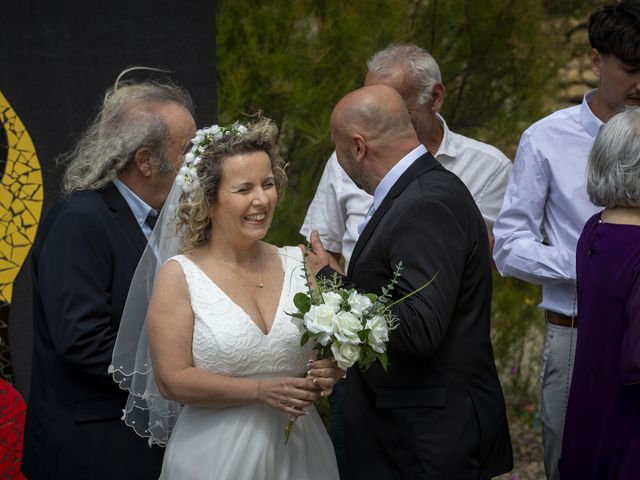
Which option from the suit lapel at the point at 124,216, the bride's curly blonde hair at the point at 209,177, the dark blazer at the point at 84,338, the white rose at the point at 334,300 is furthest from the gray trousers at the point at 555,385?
the suit lapel at the point at 124,216

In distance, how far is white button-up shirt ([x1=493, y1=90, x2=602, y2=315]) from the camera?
4703 mm

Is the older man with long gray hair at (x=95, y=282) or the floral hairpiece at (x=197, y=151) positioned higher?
the floral hairpiece at (x=197, y=151)

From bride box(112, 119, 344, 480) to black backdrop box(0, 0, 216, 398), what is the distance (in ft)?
6.00

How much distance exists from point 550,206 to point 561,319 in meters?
0.50

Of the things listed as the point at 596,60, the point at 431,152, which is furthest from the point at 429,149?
the point at 596,60

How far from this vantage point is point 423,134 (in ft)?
18.4

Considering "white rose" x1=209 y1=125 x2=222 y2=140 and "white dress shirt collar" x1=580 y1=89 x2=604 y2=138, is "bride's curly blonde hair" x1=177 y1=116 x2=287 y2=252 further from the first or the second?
"white dress shirt collar" x1=580 y1=89 x2=604 y2=138

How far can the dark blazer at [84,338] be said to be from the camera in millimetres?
4227

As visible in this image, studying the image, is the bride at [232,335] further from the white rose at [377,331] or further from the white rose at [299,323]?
the white rose at [377,331]

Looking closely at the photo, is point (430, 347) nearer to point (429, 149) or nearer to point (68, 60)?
point (429, 149)

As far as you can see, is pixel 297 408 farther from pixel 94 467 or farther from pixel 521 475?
pixel 521 475

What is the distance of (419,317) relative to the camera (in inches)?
151

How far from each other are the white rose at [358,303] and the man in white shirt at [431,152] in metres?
1.73

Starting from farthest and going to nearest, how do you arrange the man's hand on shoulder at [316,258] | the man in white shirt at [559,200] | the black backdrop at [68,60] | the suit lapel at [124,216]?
the black backdrop at [68,60] → the man in white shirt at [559,200] → the suit lapel at [124,216] → the man's hand on shoulder at [316,258]
